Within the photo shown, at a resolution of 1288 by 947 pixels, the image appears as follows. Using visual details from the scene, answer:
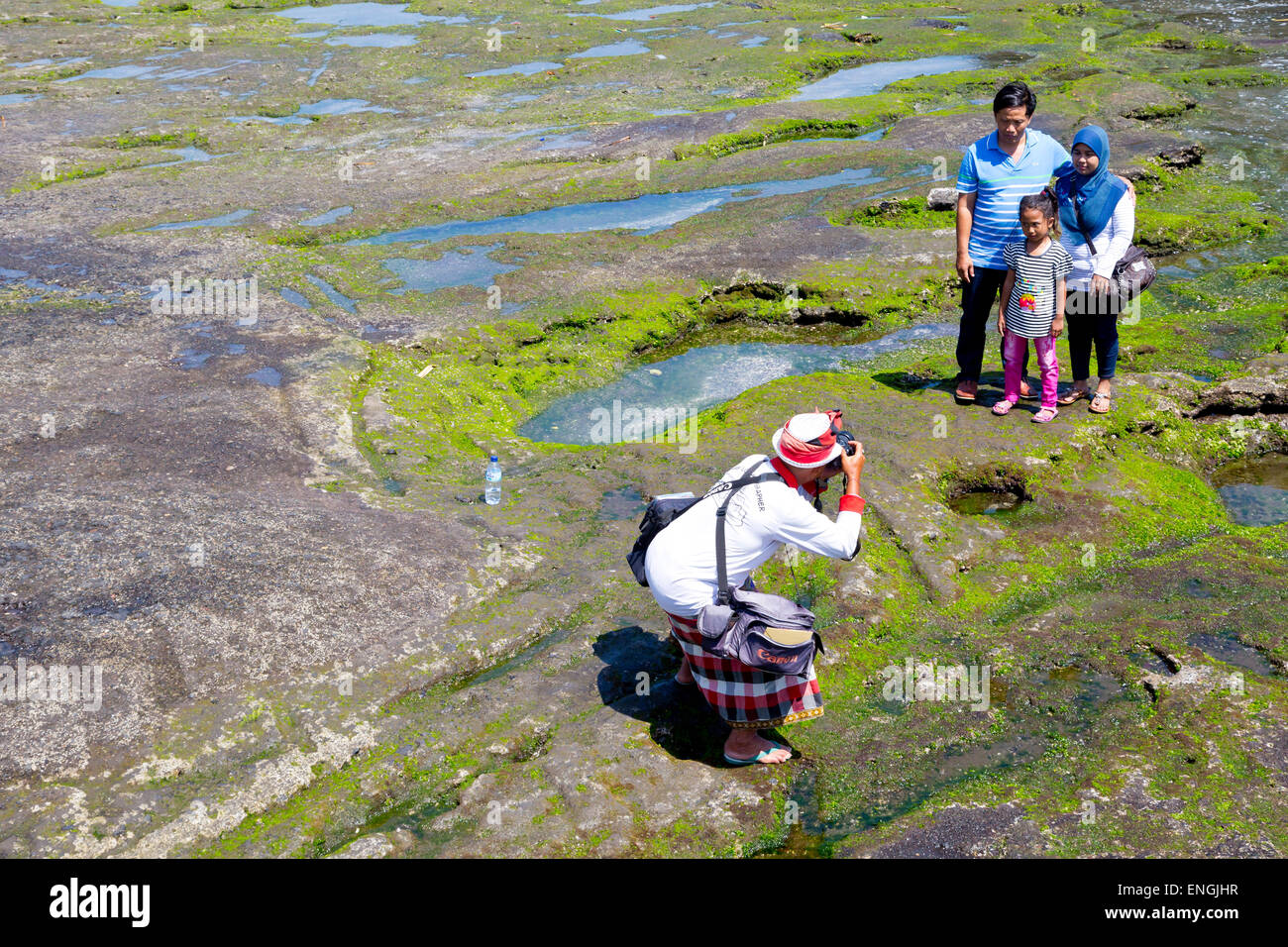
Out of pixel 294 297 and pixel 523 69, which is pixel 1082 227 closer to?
pixel 294 297

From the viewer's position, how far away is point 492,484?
7.68 metres

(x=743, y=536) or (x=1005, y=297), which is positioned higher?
(x=1005, y=297)

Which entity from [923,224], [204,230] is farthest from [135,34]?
[923,224]

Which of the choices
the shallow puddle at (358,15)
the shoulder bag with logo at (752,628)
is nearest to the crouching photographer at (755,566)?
the shoulder bag with logo at (752,628)

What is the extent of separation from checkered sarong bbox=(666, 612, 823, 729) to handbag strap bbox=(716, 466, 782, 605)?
0.68 ft

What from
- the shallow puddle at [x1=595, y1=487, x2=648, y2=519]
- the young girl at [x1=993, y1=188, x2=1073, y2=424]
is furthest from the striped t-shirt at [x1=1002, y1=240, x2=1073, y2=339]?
the shallow puddle at [x1=595, y1=487, x2=648, y2=519]

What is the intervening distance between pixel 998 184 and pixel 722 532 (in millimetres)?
4585

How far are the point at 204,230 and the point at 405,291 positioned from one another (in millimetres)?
4146

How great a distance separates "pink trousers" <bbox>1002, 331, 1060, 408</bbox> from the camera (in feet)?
26.2

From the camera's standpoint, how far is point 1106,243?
7750mm

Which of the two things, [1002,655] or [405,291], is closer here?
[1002,655]

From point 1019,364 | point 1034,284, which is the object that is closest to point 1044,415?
point 1019,364

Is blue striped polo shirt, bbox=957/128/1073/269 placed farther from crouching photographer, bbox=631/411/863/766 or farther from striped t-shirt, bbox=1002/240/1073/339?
crouching photographer, bbox=631/411/863/766
